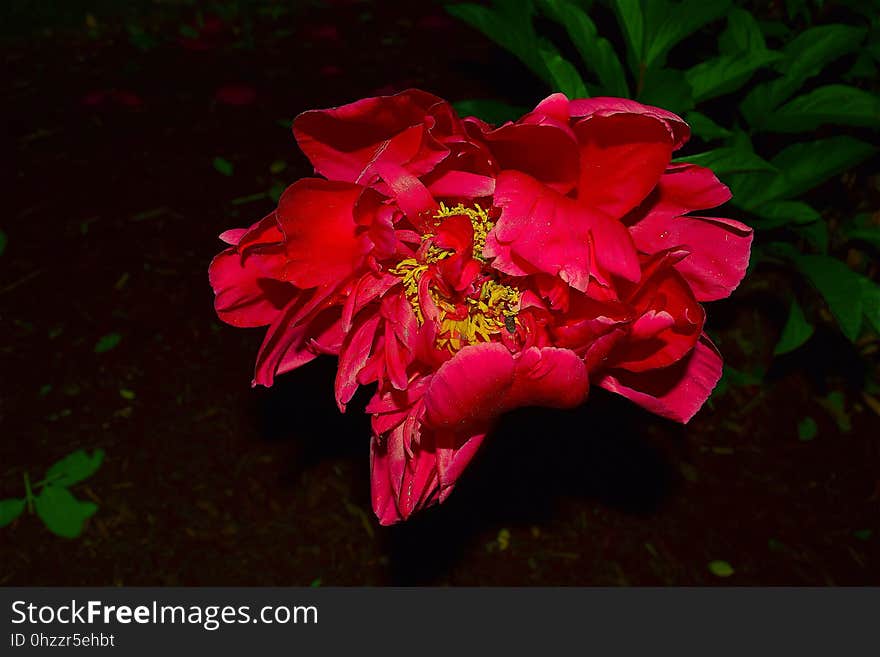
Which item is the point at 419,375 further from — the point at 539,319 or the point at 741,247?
the point at 741,247

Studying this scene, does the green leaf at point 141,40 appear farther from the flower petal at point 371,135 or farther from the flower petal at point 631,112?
the flower petal at point 631,112

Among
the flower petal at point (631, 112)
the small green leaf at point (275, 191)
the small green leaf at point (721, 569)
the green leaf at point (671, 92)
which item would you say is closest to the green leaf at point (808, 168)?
the green leaf at point (671, 92)

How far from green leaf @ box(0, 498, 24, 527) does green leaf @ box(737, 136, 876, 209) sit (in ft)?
4.72

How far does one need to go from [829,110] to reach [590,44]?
39 cm

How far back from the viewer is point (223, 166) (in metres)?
2.09

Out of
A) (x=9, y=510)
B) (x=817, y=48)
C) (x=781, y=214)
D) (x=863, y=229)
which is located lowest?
(x=9, y=510)

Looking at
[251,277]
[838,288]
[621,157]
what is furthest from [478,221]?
[838,288]

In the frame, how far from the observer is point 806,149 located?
4.38ft

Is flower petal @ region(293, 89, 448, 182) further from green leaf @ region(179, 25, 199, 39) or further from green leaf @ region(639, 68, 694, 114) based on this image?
green leaf @ region(179, 25, 199, 39)

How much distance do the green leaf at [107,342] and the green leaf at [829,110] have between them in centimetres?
138

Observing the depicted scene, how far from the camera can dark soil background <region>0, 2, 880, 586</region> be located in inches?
62.5

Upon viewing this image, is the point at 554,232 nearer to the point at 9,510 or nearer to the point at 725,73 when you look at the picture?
the point at 725,73

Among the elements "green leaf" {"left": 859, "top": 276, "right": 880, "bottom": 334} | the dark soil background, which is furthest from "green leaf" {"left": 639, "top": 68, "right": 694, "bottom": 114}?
the dark soil background

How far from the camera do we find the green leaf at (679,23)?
3.74 feet
